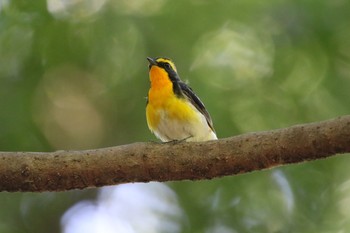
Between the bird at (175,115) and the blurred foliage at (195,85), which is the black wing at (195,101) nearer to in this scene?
the bird at (175,115)

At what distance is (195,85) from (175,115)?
1498mm

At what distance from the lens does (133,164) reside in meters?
3.63

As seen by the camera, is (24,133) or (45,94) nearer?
(24,133)

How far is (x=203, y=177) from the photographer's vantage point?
361cm

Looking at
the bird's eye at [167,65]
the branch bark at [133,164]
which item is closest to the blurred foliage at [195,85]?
the bird's eye at [167,65]

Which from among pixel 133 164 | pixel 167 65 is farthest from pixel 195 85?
pixel 133 164

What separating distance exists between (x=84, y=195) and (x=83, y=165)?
368cm

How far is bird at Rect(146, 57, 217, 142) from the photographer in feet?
16.6

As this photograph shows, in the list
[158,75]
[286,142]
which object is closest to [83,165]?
[286,142]

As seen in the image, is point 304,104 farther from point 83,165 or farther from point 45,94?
point 83,165

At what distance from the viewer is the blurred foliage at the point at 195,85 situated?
6398 millimetres

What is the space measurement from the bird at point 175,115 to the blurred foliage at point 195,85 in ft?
3.51

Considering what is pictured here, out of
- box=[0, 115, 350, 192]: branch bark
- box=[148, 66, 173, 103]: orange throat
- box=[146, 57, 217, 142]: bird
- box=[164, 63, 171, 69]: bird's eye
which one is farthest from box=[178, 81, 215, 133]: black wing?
box=[0, 115, 350, 192]: branch bark

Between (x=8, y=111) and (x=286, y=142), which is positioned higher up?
(x=8, y=111)
